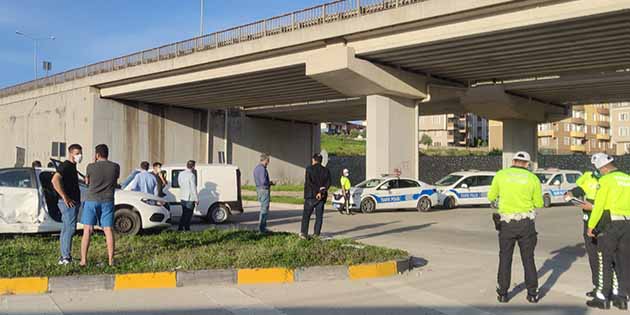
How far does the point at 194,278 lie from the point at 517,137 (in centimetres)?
3405

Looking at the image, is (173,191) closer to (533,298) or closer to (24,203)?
(24,203)

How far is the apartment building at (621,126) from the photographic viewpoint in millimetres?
91394

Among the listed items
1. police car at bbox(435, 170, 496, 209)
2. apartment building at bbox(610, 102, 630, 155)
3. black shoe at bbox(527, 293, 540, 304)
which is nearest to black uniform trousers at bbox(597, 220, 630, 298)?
black shoe at bbox(527, 293, 540, 304)

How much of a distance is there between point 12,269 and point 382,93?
21483 millimetres

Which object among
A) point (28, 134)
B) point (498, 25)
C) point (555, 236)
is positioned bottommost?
point (555, 236)

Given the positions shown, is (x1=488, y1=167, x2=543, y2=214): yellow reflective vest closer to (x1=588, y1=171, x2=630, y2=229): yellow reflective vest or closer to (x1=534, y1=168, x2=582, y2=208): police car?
(x1=588, y1=171, x2=630, y2=229): yellow reflective vest

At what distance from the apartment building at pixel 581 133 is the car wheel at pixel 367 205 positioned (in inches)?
2835

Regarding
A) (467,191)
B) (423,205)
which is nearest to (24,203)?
(423,205)

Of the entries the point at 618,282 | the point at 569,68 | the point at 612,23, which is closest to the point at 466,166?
the point at 569,68

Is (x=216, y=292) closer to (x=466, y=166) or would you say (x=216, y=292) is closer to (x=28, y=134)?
(x=28, y=134)

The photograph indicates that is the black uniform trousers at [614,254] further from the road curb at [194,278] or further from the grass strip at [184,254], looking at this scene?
the grass strip at [184,254]

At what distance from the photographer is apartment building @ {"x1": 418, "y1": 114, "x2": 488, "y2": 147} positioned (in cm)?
11031

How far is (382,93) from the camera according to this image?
89.1ft

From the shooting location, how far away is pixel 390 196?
21.6m
